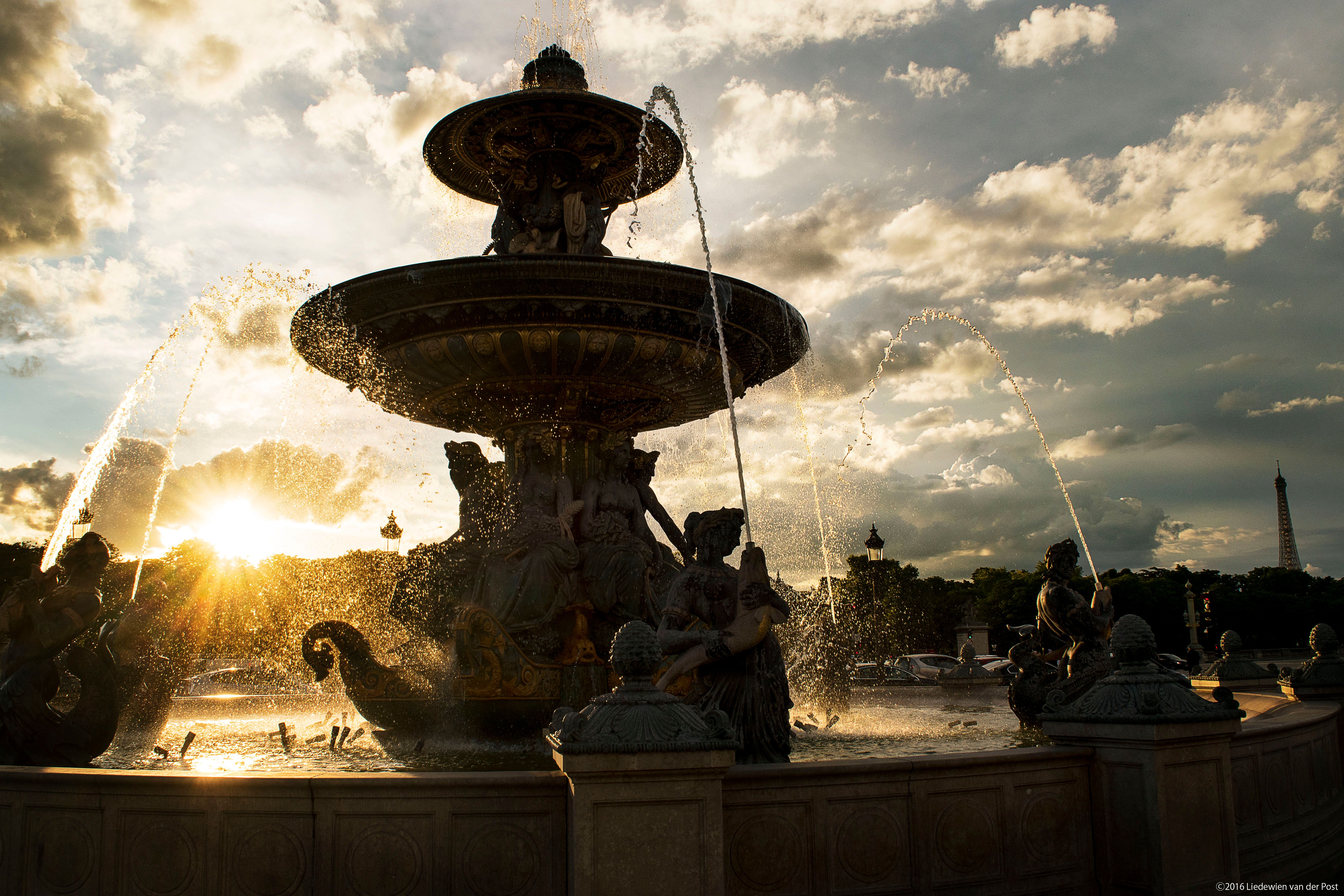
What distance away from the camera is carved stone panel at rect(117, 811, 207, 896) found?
13.3 feet

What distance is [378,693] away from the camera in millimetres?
9273

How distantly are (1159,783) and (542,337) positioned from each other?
657cm

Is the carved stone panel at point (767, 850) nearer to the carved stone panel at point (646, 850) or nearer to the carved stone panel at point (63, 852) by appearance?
the carved stone panel at point (646, 850)

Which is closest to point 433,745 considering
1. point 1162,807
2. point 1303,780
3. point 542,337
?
point 542,337

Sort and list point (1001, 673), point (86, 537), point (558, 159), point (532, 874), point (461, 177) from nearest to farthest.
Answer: point (532, 874) < point (86, 537) < point (558, 159) < point (461, 177) < point (1001, 673)

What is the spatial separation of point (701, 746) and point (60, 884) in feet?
9.59

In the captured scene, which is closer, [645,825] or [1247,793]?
[645,825]

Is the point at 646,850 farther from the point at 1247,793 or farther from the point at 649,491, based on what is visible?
the point at 649,491

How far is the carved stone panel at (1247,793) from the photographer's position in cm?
529

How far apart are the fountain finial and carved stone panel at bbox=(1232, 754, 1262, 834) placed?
32.6 feet

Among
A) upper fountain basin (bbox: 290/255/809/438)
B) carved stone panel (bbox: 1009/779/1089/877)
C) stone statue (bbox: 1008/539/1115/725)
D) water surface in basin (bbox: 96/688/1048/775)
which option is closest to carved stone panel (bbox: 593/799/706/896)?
water surface in basin (bbox: 96/688/1048/775)

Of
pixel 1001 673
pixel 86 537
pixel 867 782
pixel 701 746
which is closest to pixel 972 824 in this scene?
pixel 867 782

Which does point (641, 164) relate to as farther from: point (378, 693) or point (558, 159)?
point (378, 693)

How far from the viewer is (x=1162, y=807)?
4.54 m
